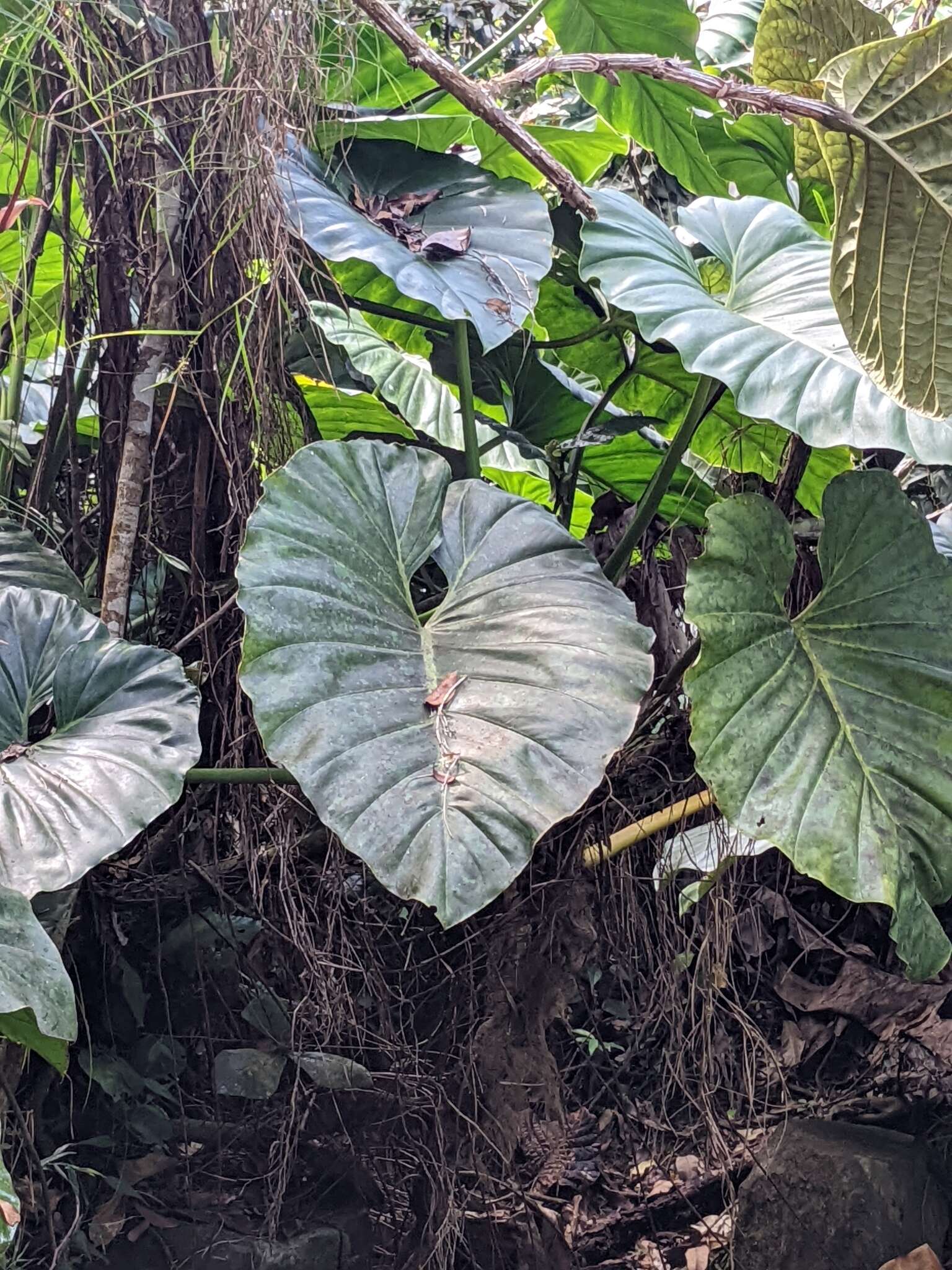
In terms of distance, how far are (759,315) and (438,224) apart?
0.39 metres

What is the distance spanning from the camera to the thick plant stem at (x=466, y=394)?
1202mm

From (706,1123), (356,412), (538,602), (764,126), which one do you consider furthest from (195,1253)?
(764,126)

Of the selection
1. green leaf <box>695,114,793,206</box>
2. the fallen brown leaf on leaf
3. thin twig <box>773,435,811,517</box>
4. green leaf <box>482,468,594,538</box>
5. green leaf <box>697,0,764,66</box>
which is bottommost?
the fallen brown leaf on leaf

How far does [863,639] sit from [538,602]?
358 mm

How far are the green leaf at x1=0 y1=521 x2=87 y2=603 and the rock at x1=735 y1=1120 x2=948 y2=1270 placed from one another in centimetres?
134

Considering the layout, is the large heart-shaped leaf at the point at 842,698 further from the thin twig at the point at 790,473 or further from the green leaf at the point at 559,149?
the green leaf at the point at 559,149

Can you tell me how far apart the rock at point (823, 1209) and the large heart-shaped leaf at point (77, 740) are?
1232 mm

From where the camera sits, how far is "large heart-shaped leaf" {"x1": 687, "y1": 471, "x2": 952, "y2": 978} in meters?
0.92

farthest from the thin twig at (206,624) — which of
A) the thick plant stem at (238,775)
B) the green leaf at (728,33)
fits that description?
the green leaf at (728,33)

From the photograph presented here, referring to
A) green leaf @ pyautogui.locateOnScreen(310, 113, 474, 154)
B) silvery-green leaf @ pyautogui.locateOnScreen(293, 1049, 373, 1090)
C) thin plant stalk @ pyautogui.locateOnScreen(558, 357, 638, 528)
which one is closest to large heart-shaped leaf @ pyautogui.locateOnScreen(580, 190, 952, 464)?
thin plant stalk @ pyautogui.locateOnScreen(558, 357, 638, 528)

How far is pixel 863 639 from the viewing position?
1054mm

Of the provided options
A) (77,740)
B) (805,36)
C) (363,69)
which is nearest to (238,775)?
(77,740)

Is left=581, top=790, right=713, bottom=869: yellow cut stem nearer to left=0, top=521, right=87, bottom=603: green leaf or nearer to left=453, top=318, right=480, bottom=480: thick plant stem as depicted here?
left=453, top=318, right=480, bottom=480: thick plant stem

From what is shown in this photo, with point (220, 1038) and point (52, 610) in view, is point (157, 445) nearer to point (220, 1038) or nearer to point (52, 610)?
point (52, 610)
